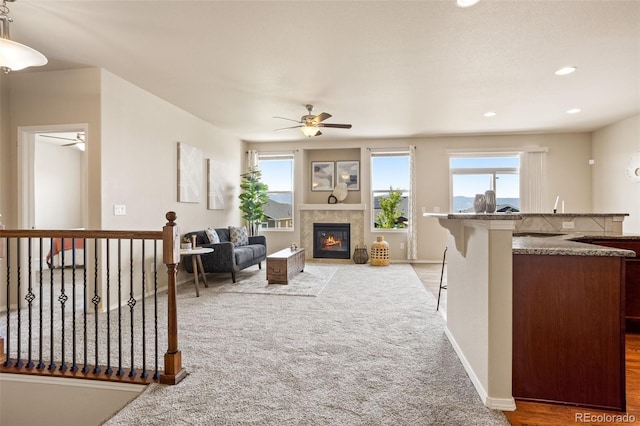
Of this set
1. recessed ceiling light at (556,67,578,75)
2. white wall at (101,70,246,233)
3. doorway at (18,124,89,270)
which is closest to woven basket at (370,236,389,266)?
white wall at (101,70,246,233)

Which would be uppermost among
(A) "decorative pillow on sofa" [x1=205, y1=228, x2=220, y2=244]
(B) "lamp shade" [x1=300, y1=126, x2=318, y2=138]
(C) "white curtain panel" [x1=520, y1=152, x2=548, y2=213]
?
(B) "lamp shade" [x1=300, y1=126, x2=318, y2=138]

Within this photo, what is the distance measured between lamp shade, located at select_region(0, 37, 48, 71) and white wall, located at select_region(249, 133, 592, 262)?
207 inches

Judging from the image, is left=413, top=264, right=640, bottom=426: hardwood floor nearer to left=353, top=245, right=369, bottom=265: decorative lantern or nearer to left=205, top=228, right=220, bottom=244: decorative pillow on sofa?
left=205, top=228, right=220, bottom=244: decorative pillow on sofa

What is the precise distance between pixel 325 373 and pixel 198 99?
3.88 metres

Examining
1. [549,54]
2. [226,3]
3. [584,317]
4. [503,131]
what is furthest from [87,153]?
[503,131]

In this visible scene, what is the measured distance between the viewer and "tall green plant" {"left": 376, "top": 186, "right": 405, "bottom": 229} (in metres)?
→ 7.00

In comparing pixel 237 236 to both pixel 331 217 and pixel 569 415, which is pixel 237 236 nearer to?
pixel 331 217

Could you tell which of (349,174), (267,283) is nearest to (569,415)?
(267,283)

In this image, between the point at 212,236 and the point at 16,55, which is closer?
the point at 16,55

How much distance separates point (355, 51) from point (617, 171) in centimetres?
547

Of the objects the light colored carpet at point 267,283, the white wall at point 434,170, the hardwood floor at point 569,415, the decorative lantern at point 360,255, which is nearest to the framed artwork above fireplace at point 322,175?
the white wall at point 434,170

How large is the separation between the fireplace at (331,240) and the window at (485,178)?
230 centimetres

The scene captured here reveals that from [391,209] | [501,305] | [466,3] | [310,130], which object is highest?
[466,3]

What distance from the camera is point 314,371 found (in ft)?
7.41
